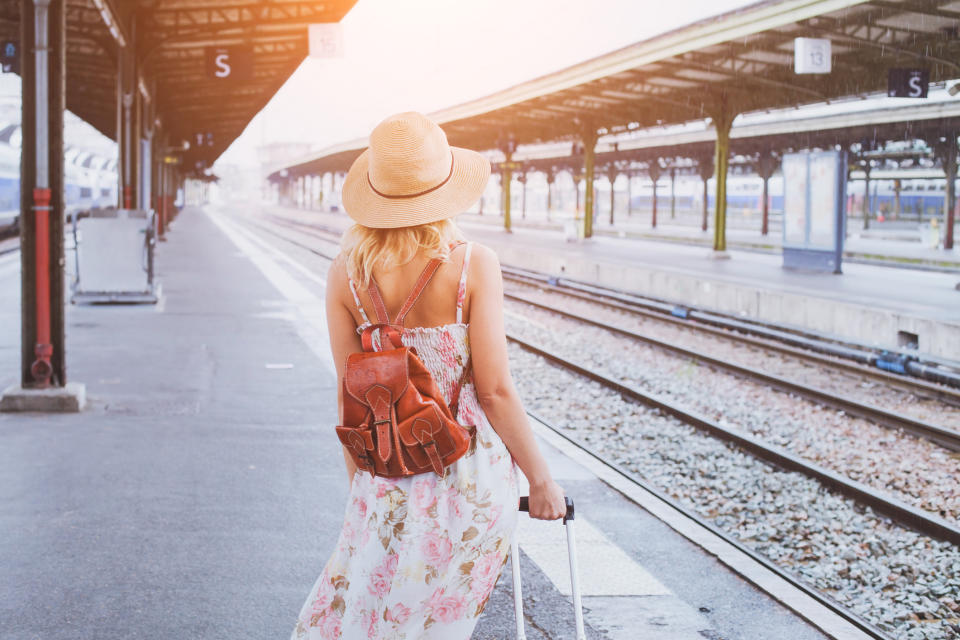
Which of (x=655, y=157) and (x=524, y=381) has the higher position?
(x=655, y=157)

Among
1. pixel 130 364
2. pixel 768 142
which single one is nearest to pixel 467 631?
pixel 130 364

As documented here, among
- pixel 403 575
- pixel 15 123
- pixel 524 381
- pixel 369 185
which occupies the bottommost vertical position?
pixel 524 381

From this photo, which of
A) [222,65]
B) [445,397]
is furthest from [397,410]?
[222,65]

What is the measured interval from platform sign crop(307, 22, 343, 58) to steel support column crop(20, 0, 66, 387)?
37.4 feet

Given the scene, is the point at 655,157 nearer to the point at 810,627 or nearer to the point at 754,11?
the point at 754,11

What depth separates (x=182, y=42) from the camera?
22.2m

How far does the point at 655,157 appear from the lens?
45.8 meters

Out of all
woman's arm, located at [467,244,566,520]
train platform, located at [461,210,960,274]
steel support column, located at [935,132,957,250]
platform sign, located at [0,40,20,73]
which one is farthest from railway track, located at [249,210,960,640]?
steel support column, located at [935,132,957,250]

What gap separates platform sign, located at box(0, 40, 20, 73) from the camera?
52.8 feet

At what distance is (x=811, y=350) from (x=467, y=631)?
1226 cm

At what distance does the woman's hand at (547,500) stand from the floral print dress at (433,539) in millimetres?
98

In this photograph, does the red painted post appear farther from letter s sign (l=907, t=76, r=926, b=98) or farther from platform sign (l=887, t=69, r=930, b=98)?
letter s sign (l=907, t=76, r=926, b=98)

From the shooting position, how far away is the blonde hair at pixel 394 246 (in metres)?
2.31

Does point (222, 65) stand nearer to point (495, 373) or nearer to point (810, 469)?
point (810, 469)
